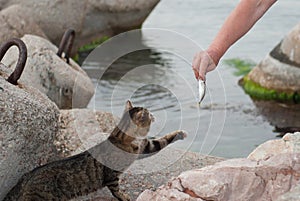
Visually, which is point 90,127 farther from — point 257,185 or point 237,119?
point 237,119

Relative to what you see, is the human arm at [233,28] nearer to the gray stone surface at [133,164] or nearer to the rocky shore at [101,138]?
the rocky shore at [101,138]

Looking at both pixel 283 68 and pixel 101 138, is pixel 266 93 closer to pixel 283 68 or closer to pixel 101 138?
pixel 283 68

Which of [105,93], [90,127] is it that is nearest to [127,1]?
[105,93]

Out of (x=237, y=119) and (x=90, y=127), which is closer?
(x=90, y=127)

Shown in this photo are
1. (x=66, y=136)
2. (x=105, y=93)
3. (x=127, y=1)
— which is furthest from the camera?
(x=127, y=1)

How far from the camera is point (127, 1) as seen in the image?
48.1 feet

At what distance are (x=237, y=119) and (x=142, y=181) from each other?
4.96 m

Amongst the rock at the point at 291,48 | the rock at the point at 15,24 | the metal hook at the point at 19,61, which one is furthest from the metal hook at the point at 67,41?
the rock at the point at 291,48

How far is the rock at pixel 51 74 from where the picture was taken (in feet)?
23.6

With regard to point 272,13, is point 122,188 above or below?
above

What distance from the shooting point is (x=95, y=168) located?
4832 millimetres

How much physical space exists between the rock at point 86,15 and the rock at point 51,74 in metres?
5.10

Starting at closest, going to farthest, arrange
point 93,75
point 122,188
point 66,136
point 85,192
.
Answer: point 85,192 → point 122,188 → point 66,136 → point 93,75

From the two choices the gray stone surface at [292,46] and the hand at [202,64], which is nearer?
the hand at [202,64]
